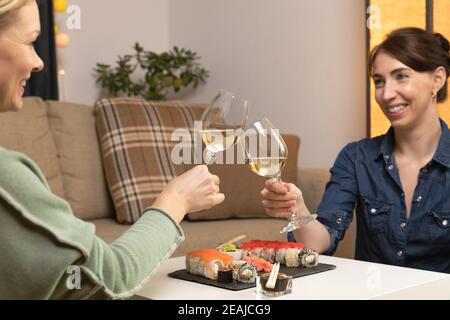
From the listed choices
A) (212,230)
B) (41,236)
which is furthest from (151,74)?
(41,236)

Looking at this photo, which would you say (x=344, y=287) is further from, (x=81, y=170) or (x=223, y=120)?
(x=81, y=170)

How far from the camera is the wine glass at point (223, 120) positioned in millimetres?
1329

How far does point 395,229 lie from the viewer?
185cm

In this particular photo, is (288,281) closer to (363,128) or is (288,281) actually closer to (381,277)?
(381,277)

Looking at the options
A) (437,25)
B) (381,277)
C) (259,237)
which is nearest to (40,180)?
(381,277)

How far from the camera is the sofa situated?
2547mm

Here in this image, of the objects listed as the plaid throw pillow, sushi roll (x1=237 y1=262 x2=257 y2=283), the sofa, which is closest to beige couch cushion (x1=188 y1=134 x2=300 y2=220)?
the sofa

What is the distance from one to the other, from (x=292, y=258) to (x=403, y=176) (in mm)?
639

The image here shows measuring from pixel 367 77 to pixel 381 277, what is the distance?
1.91 m

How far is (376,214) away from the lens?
6.21 feet

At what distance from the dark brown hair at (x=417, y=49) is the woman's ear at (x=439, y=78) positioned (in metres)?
0.01

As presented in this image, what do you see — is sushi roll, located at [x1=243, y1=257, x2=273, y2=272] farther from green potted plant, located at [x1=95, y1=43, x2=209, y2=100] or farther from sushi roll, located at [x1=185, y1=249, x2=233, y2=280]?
green potted plant, located at [x1=95, y1=43, x2=209, y2=100]

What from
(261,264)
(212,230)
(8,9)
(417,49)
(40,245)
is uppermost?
(8,9)

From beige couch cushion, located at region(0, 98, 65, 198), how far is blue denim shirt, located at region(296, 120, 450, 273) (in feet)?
3.86
